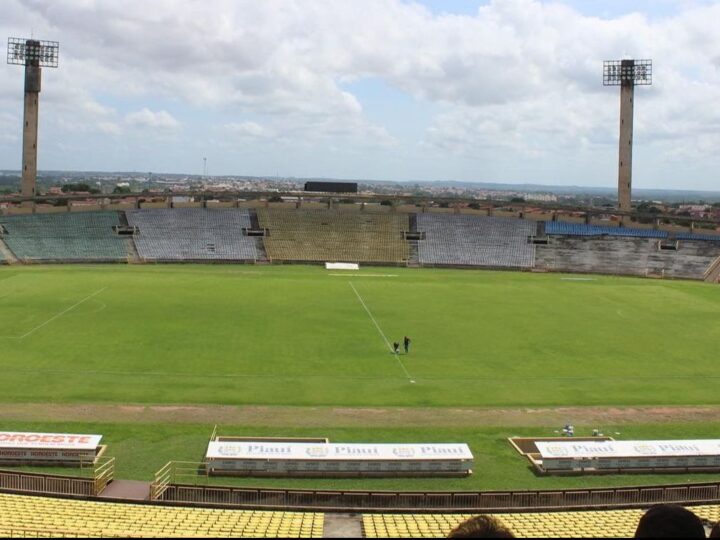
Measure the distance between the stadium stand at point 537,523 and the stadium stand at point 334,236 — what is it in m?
59.5

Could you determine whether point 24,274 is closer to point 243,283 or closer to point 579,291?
point 243,283

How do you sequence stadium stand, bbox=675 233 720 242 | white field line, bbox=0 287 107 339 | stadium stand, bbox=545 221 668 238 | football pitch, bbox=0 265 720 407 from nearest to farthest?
football pitch, bbox=0 265 720 407 < white field line, bbox=0 287 107 339 < stadium stand, bbox=675 233 720 242 < stadium stand, bbox=545 221 668 238

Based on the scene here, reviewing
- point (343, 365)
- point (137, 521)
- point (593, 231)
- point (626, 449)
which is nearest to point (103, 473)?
point (137, 521)

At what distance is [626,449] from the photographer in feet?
75.8

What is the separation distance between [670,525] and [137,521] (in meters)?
14.0

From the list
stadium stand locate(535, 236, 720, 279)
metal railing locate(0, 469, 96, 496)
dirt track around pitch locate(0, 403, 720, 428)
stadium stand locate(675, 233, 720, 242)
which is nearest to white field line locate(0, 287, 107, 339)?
dirt track around pitch locate(0, 403, 720, 428)

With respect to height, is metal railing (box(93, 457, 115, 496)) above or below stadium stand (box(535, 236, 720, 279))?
below

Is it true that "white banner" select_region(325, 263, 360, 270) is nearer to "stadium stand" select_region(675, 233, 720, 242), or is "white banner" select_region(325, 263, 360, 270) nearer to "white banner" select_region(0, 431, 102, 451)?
"stadium stand" select_region(675, 233, 720, 242)

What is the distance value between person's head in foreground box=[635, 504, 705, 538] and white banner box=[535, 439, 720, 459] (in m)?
19.2

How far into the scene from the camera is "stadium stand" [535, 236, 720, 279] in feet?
244

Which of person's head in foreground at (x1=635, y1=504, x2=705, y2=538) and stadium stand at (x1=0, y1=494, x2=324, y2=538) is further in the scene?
stadium stand at (x1=0, y1=494, x2=324, y2=538)

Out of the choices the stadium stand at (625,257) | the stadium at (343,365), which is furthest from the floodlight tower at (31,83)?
the stadium stand at (625,257)

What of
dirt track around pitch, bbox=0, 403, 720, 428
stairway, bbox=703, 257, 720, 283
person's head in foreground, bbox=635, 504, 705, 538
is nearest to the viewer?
person's head in foreground, bbox=635, 504, 705, 538

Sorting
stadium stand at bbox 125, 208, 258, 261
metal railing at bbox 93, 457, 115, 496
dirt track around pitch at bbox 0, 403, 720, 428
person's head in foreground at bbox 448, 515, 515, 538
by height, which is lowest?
metal railing at bbox 93, 457, 115, 496
